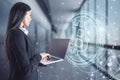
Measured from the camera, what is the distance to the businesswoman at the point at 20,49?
1.62 m

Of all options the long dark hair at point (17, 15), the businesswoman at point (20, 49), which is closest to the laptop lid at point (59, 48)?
the businesswoman at point (20, 49)

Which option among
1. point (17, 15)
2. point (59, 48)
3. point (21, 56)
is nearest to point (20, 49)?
point (21, 56)

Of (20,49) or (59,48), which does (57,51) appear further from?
(20,49)

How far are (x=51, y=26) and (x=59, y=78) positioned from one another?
809 mm

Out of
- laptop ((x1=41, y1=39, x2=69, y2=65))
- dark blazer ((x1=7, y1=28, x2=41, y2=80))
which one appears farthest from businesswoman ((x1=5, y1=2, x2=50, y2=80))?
laptop ((x1=41, y1=39, x2=69, y2=65))

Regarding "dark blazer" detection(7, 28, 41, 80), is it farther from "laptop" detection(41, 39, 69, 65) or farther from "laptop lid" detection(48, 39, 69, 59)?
"laptop lid" detection(48, 39, 69, 59)

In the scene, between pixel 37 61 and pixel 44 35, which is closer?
pixel 37 61

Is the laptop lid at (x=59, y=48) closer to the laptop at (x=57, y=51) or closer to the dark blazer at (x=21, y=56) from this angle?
the laptop at (x=57, y=51)

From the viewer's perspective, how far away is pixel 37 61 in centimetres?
168

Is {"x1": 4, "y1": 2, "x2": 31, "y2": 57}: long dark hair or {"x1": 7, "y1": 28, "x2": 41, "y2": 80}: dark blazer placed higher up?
{"x1": 4, "y1": 2, "x2": 31, "y2": 57}: long dark hair

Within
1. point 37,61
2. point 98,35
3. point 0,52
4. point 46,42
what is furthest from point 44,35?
point 37,61

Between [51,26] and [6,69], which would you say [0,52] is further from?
[51,26]

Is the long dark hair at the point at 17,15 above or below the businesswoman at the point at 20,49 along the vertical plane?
above

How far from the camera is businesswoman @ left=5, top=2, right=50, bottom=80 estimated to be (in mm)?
1621
